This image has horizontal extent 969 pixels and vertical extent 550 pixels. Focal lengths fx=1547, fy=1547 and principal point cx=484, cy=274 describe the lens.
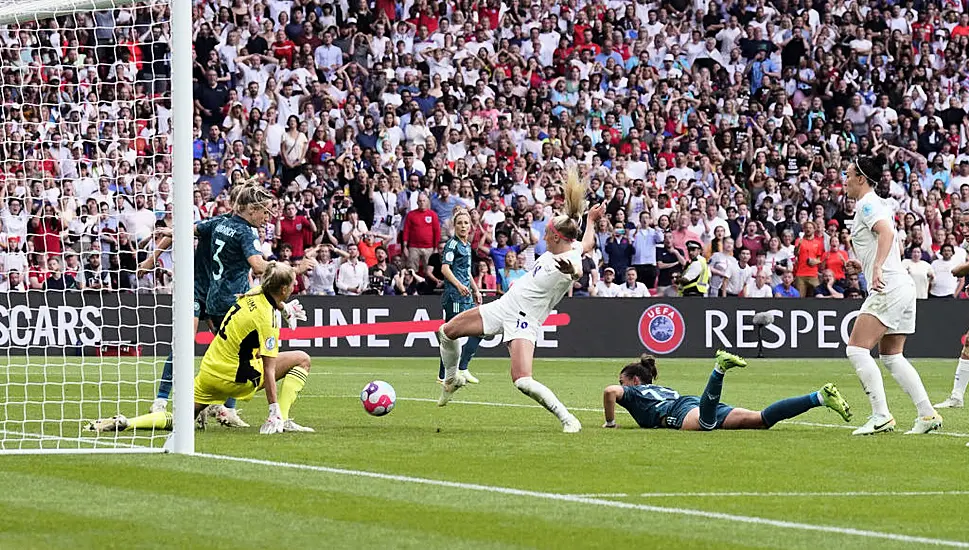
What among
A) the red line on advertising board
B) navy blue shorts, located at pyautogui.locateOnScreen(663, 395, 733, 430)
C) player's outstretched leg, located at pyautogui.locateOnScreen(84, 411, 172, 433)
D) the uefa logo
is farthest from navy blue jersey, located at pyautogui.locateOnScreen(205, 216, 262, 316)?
the uefa logo

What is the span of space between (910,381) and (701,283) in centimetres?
1562

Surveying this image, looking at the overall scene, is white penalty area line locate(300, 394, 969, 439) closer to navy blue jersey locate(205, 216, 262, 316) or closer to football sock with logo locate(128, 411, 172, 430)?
navy blue jersey locate(205, 216, 262, 316)

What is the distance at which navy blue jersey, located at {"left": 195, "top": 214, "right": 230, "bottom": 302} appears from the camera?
12508 millimetres

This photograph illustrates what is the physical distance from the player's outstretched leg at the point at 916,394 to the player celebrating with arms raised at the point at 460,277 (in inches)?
294

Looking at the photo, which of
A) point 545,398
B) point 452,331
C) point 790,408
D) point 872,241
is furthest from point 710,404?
point 452,331

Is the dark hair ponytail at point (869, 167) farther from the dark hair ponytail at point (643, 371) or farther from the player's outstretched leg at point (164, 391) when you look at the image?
the player's outstretched leg at point (164, 391)

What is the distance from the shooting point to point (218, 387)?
37.4 ft

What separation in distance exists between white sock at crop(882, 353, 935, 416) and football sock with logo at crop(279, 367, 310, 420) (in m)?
4.66

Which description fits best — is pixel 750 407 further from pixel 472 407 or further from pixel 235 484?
pixel 235 484

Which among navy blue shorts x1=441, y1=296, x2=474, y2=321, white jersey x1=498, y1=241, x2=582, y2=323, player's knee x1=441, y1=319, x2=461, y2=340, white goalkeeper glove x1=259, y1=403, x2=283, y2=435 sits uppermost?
white jersey x1=498, y1=241, x2=582, y2=323

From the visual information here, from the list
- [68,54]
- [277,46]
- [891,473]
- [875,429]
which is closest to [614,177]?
[277,46]

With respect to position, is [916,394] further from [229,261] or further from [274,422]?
[229,261]

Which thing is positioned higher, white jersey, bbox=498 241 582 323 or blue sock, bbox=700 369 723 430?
white jersey, bbox=498 241 582 323

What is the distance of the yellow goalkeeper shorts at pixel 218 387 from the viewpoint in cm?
1138
